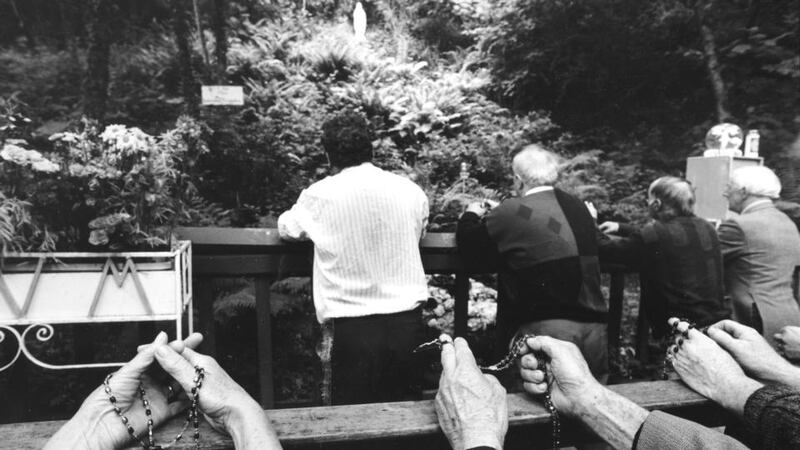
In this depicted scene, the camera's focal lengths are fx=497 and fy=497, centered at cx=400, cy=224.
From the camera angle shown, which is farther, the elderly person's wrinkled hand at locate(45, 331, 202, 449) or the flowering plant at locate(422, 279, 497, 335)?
the flowering plant at locate(422, 279, 497, 335)

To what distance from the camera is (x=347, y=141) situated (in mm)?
2398

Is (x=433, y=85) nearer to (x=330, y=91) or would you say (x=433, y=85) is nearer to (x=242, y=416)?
(x=330, y=91)

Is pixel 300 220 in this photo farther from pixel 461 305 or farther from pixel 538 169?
pixel 538 169

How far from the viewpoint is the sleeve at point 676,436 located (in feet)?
3.21

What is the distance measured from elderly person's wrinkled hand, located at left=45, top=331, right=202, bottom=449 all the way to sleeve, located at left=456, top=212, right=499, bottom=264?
1607 millimetres

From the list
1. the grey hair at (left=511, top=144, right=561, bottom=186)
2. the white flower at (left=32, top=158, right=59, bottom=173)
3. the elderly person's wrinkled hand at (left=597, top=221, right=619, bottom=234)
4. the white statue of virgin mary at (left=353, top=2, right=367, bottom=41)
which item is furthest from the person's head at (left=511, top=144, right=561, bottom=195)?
the white statue of virgin mary at (left=353, top=2, right=367, bottom=41)

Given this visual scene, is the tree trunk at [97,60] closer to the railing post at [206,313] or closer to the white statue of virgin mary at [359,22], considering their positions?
the white statue of virgin mary at [359,22]

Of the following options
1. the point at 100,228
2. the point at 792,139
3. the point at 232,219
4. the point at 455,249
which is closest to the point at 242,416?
the point at 100,228

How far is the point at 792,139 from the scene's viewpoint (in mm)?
6594

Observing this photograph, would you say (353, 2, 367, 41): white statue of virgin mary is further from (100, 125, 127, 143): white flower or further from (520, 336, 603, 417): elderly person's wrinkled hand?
(520, 336, 603, 417): elderly person's wrinkled hand

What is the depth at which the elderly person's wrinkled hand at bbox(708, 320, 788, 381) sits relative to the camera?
4.31 feet

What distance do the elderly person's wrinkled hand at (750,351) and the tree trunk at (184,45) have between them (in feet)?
23.4

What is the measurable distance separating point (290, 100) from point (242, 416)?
673 centimetres

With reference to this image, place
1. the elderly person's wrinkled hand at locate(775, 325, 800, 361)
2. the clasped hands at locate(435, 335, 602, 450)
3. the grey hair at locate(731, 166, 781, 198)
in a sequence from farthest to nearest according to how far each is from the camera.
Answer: the grey hair at locate(731, 166, 781, 198) → the elderly person's wrinkled hand at locate(775, 325, 800, 361) → the clasped hands at locate(435, 335, 602, 450)
